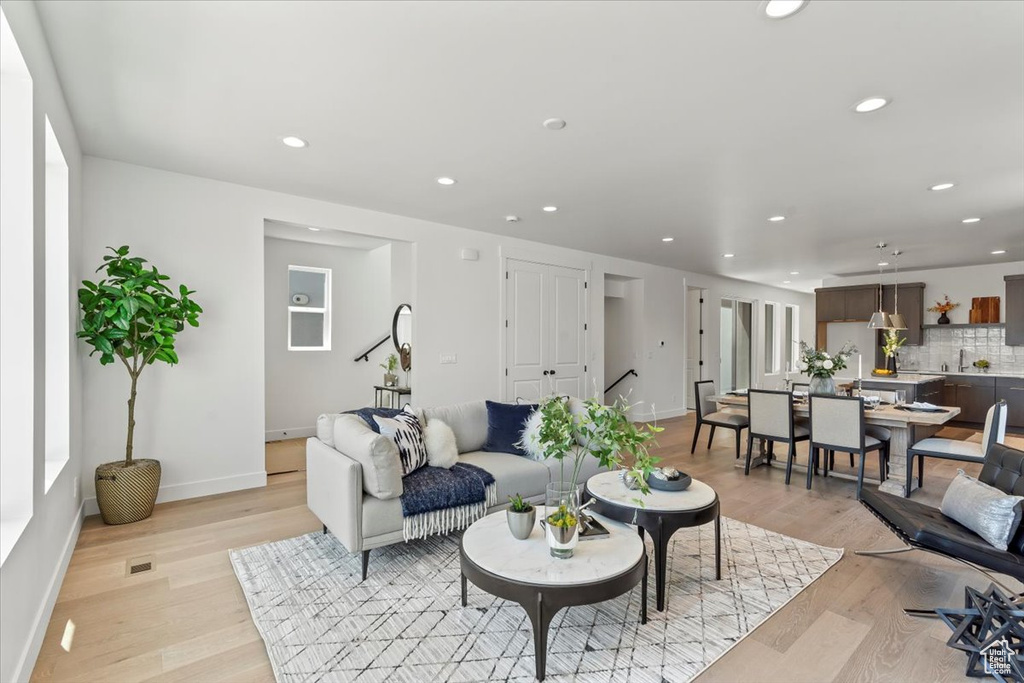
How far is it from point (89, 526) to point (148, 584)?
1238 millimetres

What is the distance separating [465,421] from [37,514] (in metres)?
2.40

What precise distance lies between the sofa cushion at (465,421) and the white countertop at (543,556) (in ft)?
4.59

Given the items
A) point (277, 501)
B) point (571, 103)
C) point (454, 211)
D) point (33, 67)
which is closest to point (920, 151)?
point (571, 103)

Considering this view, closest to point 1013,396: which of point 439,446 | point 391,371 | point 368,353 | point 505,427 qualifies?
point 505,427

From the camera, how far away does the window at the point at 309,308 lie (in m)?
6.45

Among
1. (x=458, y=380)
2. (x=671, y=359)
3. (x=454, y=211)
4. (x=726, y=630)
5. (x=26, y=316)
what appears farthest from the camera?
(x=671, y=359)

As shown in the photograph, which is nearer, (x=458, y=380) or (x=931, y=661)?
(x=931, y=661)

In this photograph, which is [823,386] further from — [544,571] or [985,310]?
[985,310]

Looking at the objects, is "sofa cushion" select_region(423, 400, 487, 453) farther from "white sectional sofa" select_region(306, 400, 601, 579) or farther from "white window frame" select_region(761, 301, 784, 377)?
"white window frame" select_region(761, 301, 784, 377)

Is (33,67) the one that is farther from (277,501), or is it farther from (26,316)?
(277,501)

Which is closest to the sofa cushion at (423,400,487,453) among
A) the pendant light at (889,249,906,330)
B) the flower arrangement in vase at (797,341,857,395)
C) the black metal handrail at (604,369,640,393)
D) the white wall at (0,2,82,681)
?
the white wall at (0,2,82,681)

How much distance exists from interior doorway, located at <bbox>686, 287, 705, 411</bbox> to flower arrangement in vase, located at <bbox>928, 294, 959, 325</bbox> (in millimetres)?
3636

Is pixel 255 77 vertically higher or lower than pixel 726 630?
higher

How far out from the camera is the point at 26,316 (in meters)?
1.92
